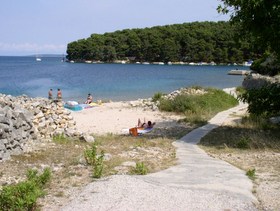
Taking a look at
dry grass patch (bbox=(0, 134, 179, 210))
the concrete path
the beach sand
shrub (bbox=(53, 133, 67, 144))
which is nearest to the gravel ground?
the concrete path

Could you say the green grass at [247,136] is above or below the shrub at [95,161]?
below

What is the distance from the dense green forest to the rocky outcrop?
125072 mm

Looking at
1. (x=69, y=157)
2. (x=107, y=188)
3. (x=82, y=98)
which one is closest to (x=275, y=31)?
(x=69, y=157)

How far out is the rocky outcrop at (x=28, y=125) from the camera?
448 inches

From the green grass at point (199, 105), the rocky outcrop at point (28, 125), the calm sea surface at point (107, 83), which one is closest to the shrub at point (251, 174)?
the rocky outcrop at point (28, 125)

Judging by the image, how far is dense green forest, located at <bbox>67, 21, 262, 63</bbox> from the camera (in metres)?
146

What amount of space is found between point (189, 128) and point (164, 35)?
5602 inches

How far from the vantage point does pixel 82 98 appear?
43656 mm

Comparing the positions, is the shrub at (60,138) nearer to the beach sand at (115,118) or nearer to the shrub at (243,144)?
the beach sand at (115,118)

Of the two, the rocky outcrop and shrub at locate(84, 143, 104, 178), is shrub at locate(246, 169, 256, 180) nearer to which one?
shrub at locate(84, 143, 104, 178)

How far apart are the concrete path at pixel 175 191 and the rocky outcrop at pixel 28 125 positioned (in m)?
4.09

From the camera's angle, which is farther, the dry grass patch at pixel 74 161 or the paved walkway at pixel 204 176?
the dry grass patch at pixel 74 161

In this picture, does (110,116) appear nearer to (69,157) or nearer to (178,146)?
(178,146)

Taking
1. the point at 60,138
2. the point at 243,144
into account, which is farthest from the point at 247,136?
the point at 60,138
